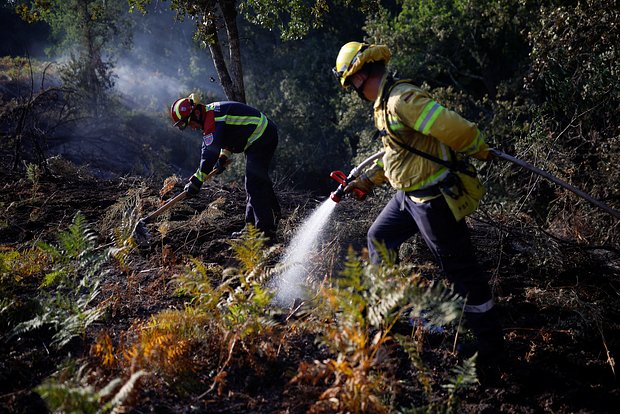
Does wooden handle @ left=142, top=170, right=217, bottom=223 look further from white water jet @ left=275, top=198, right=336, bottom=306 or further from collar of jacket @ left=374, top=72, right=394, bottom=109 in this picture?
collar of jacket @ left=374, top=72, right=394, bottom=109

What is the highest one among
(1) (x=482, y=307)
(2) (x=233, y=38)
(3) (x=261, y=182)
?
(2) (x=233, y=38)

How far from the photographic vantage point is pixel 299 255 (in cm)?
484

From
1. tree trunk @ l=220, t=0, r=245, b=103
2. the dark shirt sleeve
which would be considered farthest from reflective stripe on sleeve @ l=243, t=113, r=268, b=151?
tree trunk @ l=220, t=0, r=245, b=103

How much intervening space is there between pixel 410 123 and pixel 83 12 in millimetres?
19739

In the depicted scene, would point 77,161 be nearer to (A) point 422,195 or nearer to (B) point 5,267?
(B) point 5,267

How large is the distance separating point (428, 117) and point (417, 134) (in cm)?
22

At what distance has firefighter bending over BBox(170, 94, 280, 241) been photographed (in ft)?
18.0

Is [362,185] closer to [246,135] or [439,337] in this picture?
[439,337]

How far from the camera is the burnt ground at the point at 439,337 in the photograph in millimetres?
2760

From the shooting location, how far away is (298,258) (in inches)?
188

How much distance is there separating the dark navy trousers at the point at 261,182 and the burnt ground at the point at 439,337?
25cm

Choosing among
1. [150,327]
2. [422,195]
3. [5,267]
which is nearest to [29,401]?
[150,327]

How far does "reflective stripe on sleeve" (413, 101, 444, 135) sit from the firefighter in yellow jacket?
0.12 ft

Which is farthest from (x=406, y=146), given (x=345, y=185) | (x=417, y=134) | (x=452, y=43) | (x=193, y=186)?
(x=452, y=43)
